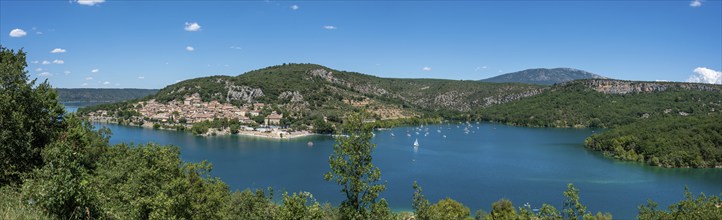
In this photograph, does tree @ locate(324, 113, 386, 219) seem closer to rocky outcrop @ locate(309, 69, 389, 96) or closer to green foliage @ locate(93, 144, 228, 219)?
green foliage @ locate(93, 144, 228, 219)

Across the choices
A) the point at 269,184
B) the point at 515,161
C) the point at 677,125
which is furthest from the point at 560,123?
the point at 269,184

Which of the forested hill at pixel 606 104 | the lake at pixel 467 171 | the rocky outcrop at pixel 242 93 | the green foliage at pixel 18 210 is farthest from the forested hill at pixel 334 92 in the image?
the green foliage at pixel 18 210

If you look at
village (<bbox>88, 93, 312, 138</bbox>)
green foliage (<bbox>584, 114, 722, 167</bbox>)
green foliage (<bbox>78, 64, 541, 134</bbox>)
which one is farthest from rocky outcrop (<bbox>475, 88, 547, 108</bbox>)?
village (<bbox>88, 93, 312, 138</bbox>)

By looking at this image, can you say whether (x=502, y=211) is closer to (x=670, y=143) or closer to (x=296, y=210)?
(x=296, y=210)

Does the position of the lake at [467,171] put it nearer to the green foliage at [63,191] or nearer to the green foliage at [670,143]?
the green foliage at [670,143]

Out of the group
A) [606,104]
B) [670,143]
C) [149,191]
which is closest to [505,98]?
[606,104]

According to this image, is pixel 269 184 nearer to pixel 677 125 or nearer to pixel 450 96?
pixel 677 125

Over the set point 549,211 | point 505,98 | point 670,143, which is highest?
point 505,98

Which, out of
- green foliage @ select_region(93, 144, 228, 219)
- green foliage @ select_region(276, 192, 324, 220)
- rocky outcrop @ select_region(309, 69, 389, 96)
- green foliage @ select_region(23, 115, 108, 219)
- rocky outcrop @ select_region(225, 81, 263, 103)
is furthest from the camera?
rocky outcrop @ select_region(309, 69, 389, 96)
